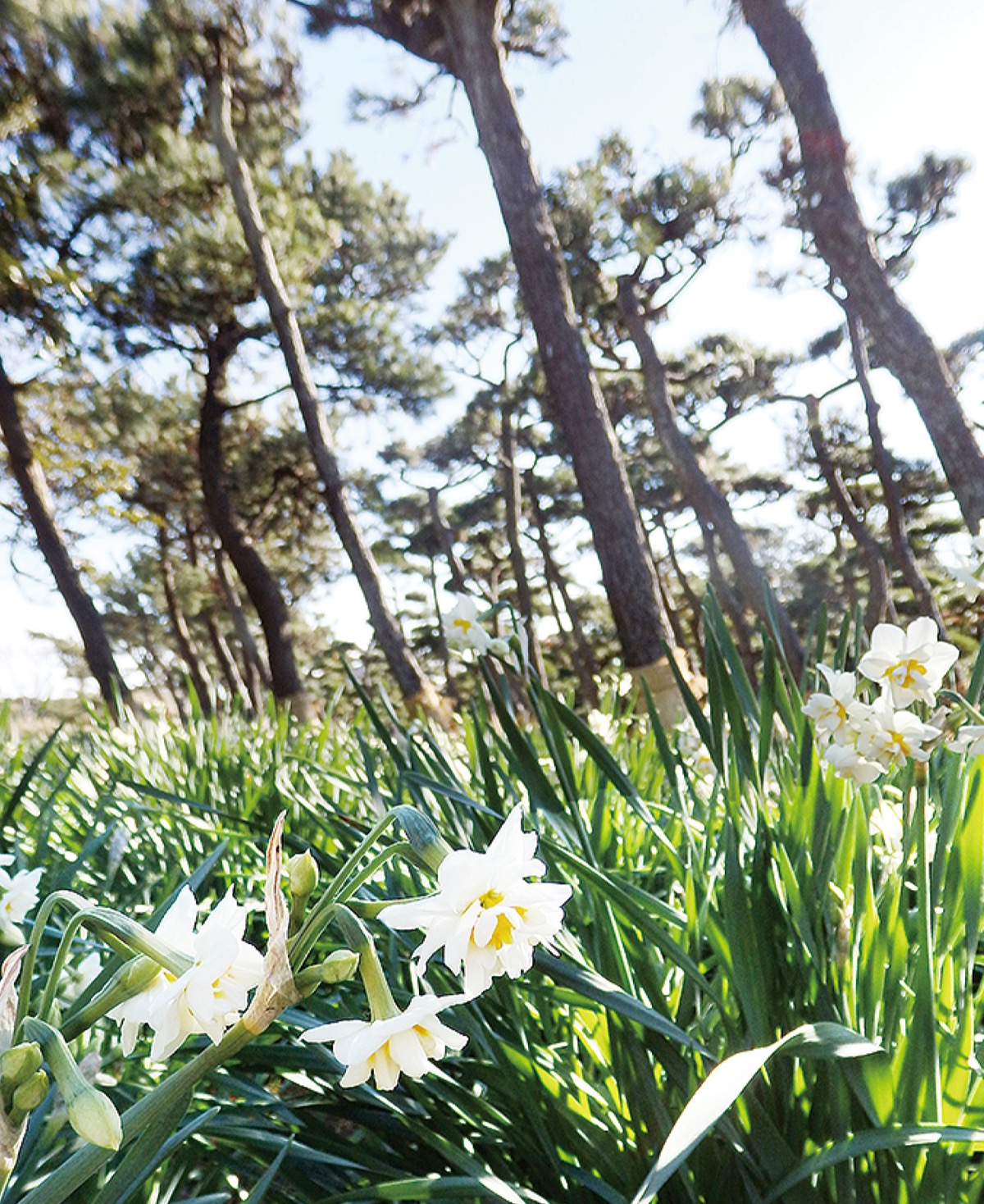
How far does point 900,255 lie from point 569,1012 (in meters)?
13.6

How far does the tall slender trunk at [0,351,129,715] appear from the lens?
754 cm

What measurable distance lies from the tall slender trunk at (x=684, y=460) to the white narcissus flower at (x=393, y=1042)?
7.83m

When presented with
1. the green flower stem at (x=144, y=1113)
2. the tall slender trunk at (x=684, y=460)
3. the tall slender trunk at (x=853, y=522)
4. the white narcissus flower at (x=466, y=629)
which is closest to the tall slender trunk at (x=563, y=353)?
the white narcissus flower at (x=466, y=629)

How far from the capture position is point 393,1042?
415 millimetres

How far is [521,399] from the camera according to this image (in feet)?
48.4

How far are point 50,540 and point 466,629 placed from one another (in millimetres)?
6970

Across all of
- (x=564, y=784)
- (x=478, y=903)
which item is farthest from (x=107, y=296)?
(x=478, y=903)

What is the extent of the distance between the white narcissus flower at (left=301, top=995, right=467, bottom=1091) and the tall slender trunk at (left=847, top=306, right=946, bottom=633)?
10.1 m

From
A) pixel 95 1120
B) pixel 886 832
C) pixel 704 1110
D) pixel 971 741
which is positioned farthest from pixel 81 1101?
pixel 886 832

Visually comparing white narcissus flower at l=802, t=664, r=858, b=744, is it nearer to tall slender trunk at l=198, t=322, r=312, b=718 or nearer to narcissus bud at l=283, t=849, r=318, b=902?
narcissus bud at l=283, t=849, r=318, b=902

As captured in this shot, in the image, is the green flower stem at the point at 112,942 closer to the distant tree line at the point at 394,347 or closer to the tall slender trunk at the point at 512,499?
the distant tree line at the point at 394,347

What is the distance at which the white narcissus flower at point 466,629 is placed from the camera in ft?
5.20

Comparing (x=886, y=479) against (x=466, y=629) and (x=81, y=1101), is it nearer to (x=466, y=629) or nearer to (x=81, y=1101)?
(x=466, y=629)

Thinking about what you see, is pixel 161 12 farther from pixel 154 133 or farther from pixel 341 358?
pixel 341 358
